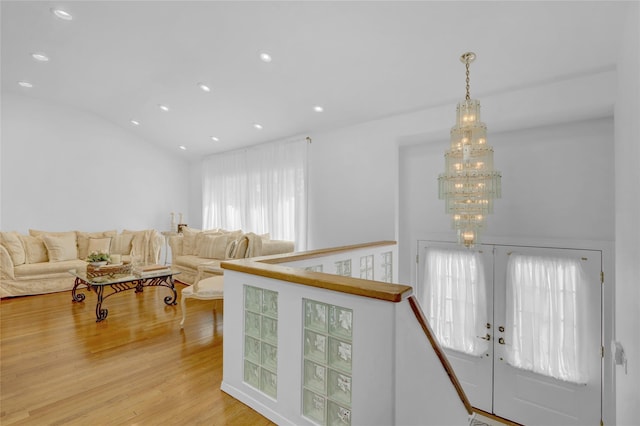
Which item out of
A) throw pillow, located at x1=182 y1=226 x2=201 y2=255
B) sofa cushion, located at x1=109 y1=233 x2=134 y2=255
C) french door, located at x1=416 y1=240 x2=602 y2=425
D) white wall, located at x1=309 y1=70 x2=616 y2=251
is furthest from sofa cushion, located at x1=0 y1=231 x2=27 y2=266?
french door, located at x1=416 y1=240 x2=602 y2=425

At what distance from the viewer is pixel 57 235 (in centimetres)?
567

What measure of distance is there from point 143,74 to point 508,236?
5.41 meters

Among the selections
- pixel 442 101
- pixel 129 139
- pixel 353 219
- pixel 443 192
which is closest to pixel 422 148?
pixel 442 101

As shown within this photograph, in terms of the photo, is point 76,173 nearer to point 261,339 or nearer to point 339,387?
point 261,339

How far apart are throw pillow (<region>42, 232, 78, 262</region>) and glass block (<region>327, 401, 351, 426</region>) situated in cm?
591

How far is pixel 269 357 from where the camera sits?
206 centimetres

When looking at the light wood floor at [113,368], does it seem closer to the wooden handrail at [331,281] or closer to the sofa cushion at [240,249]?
the wooden handrail at [331,281]

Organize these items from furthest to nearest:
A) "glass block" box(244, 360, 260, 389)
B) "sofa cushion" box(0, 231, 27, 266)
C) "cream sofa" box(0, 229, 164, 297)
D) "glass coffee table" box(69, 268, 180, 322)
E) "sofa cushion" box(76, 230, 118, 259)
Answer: "sofa cushion" box(76, 230, 118, 259)
"sofa cushion" box(0, 231, 27, 266)
"cream sofa" box(0, 229, 164, 297)
"glass coffee table" box(69, 268, 180, 322)
"glass block" box(244, 360, 260, 389)

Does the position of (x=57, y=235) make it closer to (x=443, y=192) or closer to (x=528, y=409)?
(x=443, y=192)

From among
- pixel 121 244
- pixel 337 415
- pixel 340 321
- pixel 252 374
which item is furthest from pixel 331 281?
pixel 121 244

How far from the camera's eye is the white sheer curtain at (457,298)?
394 cm

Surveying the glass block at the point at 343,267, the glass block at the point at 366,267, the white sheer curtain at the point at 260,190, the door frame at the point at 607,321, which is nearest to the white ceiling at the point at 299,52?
the white sheer curtain at the point at 260,190

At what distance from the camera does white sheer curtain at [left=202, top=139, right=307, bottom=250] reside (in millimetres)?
5430

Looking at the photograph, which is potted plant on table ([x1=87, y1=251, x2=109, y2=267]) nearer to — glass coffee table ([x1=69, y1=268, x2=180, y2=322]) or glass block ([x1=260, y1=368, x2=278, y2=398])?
glass coffee table ([x1=69, y1=268, x2=180, y2=322])
